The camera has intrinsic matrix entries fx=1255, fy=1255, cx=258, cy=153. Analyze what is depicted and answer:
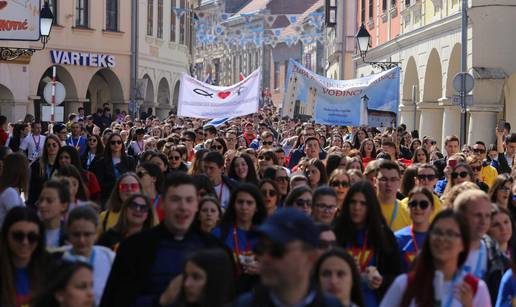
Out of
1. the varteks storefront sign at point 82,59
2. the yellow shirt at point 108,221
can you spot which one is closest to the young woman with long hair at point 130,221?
the yellow shirt at point 108,221

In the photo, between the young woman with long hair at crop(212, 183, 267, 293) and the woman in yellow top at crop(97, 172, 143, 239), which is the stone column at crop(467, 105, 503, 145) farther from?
the young woman with long hair at crop(212, 183, 267, 293)

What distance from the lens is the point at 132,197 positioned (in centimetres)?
834

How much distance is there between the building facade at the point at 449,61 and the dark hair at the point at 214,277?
21.3m

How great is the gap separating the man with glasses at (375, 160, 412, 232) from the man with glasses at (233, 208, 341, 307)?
5129 millimetres

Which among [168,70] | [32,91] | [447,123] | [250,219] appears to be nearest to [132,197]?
[250,219]

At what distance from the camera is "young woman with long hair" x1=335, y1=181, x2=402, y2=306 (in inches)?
300

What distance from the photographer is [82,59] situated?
4316 centimetres

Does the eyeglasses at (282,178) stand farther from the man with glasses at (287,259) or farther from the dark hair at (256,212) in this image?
the man with glasses at (287,259)

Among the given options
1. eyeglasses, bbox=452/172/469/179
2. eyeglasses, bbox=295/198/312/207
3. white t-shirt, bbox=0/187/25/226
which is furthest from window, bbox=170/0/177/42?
eyeglasses, bbox=295/198/312/207

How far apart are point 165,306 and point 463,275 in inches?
59.3

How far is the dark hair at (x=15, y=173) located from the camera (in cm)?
1119

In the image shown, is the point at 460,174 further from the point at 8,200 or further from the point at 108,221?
the point at 8,200

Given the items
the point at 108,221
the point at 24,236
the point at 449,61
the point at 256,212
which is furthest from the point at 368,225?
the point at 449,61

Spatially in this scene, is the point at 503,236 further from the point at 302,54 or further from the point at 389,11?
the point at 302,54
